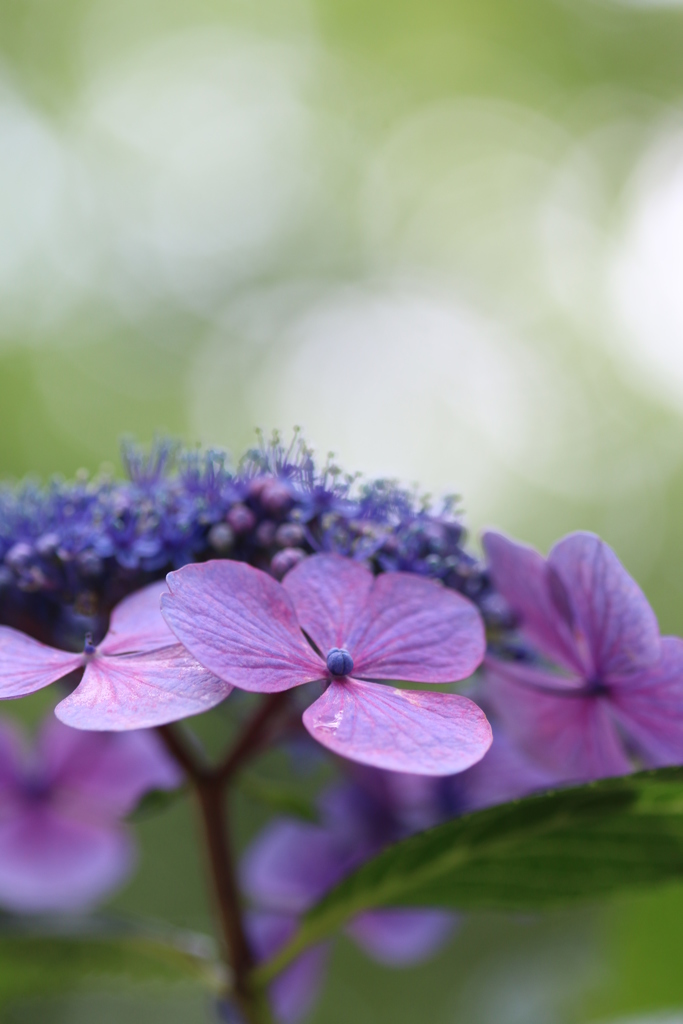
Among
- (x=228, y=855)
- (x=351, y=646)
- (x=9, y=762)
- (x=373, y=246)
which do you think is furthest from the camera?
(x=373, y=246)

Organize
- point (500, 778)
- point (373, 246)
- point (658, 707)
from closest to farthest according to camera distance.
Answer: point (658, 707) → point (500, 778) → point (373, 246)

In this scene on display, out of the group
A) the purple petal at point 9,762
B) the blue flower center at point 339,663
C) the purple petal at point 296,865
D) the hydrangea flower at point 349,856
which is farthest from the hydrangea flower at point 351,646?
the purple petal at point 9,762

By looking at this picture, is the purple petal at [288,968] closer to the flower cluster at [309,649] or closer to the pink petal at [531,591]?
the flower cluster at [309,649]

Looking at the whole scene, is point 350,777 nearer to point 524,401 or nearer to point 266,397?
point 266,397

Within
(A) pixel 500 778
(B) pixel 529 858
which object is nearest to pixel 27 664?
(B) pixel 529 858

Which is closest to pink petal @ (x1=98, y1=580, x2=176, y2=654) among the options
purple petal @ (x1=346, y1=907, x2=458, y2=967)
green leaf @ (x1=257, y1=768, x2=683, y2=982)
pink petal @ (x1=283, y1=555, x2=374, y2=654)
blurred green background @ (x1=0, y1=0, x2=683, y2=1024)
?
pink petal @ (x1=283, y1=555, x2=374, y2=654)

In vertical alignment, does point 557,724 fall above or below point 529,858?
above

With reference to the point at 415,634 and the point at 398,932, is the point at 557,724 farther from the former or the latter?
the point at 398,932

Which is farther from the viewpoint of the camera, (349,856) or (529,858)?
(349,856)
